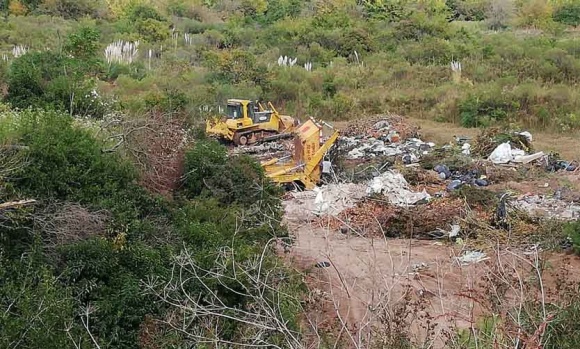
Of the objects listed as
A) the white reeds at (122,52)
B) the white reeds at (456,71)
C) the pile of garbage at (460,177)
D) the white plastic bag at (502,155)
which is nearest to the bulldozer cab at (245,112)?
the pile of garbage at (460,177)

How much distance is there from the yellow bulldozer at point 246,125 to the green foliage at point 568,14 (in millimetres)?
24708

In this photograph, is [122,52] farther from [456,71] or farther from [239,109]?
[456,71]

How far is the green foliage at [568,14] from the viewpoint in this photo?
128ft

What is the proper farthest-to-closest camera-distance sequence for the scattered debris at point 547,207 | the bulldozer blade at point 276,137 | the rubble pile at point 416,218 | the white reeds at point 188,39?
the white reeds at point 188,39
the bulldozer blade at point 276,137
the scattered debris at point 547,207
the rubble pile at point 416,218

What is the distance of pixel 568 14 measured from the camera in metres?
39.3

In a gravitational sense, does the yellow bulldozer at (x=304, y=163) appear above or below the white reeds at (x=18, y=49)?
above

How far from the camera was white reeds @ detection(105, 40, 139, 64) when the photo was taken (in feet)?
98.3

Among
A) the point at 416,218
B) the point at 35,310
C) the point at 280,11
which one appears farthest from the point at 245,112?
the point at 280,11

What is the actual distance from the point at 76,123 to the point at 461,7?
41.1 m

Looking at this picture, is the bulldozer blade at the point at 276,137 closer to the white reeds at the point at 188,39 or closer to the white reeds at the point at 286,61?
the white reeds at the point at 286,61

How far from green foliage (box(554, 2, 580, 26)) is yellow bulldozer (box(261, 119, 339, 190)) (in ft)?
90.2

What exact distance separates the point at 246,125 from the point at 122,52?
46.1 ft

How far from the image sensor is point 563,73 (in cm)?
2603

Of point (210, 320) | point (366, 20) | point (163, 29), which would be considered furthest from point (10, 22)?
point (210, 320)
